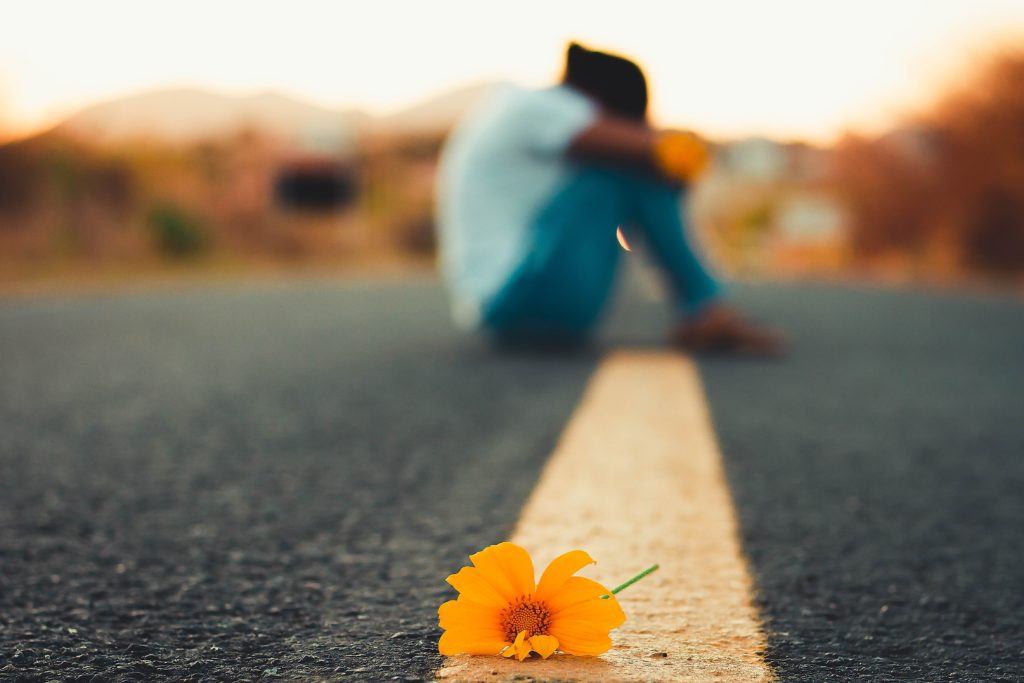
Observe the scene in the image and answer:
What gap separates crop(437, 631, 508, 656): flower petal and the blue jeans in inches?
90.5

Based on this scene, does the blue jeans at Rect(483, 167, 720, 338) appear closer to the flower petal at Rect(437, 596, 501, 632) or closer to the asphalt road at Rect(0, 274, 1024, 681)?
the asphalt road at Rect(0, 274, 1024, 681)

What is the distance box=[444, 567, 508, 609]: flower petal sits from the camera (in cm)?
77

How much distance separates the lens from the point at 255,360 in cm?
302

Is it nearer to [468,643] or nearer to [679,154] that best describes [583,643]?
[468,643]

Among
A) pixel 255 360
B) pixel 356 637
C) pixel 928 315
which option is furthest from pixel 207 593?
pixel 928 315

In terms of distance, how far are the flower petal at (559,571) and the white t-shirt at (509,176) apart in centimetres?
233

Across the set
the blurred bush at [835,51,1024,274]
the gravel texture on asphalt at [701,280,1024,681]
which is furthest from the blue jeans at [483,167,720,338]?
the blurred bush at [835,51,1024,274]

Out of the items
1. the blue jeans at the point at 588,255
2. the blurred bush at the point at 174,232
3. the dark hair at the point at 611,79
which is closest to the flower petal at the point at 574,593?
the blue jeans at the point at 588,255

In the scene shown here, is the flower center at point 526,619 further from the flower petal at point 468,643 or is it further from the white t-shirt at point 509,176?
the white t-shirt at point 509,176

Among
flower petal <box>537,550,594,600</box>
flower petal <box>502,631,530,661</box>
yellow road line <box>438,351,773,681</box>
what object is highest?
flower petal <box>537,550,594,600</box>

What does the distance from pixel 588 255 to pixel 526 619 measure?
8.01 feet

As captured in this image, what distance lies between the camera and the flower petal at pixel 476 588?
774 millimetres

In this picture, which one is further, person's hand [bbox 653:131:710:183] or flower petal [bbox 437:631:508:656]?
person's hand [bbox 653:131:710:183]

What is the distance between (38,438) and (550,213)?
1.76m
